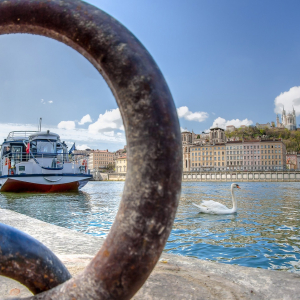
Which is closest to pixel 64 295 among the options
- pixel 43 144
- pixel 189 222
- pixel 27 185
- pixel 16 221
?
pixel 16 221

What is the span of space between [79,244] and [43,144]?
1041 inches

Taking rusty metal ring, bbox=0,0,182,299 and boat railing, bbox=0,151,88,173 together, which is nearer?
rusty metal ring, bbox=0,0,182,299

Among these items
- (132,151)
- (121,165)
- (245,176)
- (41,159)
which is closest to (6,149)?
(41,159)

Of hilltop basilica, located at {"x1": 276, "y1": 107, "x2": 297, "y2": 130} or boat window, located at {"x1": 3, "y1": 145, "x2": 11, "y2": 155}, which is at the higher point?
hilltop basilica, located at {"x1": 276, "y1": 107, "x2": 297, "y2": 130}

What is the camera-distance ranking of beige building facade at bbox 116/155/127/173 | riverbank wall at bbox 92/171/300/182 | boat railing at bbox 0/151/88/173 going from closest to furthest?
1. boat railing at bbox 0/151/88/173
2. riverbank wall at bbox 92/171/300/182
3. beige building facade at bbox 116/155/127/173

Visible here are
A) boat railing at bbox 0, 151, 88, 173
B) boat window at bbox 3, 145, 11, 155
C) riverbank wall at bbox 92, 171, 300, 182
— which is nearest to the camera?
boat railing at bbox 0, 151, 88, 173

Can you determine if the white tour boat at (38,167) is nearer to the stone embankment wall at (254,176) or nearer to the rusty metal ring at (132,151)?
the rusty metal ring at (132,151)

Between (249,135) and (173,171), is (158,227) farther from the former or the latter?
(249,135)

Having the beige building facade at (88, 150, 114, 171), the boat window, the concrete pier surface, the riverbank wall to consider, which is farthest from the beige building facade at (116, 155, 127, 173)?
the concrete pier surface

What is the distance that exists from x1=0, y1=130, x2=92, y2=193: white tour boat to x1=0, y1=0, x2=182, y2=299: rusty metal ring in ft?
85.8

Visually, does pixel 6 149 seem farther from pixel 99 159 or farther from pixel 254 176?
pixel 99 159

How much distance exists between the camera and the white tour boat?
1030 inches

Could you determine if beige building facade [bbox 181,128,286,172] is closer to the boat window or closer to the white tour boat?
the white tour boat

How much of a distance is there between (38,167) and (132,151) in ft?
88.6
